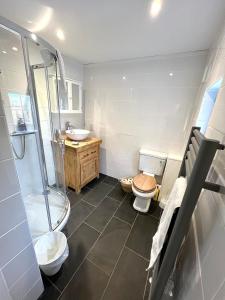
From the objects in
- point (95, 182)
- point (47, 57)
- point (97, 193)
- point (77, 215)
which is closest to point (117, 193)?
point (97, 193)

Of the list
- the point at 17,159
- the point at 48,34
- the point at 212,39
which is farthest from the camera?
the point at 17,159

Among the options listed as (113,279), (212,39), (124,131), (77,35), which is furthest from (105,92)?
(113,279)

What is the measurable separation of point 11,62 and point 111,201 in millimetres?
2147

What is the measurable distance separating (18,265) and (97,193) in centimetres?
145

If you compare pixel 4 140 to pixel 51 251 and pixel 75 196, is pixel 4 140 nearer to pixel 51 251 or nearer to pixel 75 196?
pixel 51 251

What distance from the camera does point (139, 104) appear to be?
2.07 meters

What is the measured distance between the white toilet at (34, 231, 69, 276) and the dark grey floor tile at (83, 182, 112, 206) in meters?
0.78

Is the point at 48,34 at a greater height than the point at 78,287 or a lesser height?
greater

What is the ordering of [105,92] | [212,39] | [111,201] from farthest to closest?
1. [105,92]
2. [111,201]
3. [212,39]

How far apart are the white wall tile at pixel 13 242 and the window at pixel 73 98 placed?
182cm

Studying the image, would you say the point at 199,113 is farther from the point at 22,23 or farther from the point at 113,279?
the point at 22,23

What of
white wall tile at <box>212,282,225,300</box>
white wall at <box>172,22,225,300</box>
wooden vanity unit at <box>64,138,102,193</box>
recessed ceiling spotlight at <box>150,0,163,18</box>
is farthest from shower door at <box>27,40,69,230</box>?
white wall tile at <box>212,282,225,300</box>

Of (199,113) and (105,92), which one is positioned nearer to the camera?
(199,113)

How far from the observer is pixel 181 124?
188 cm
